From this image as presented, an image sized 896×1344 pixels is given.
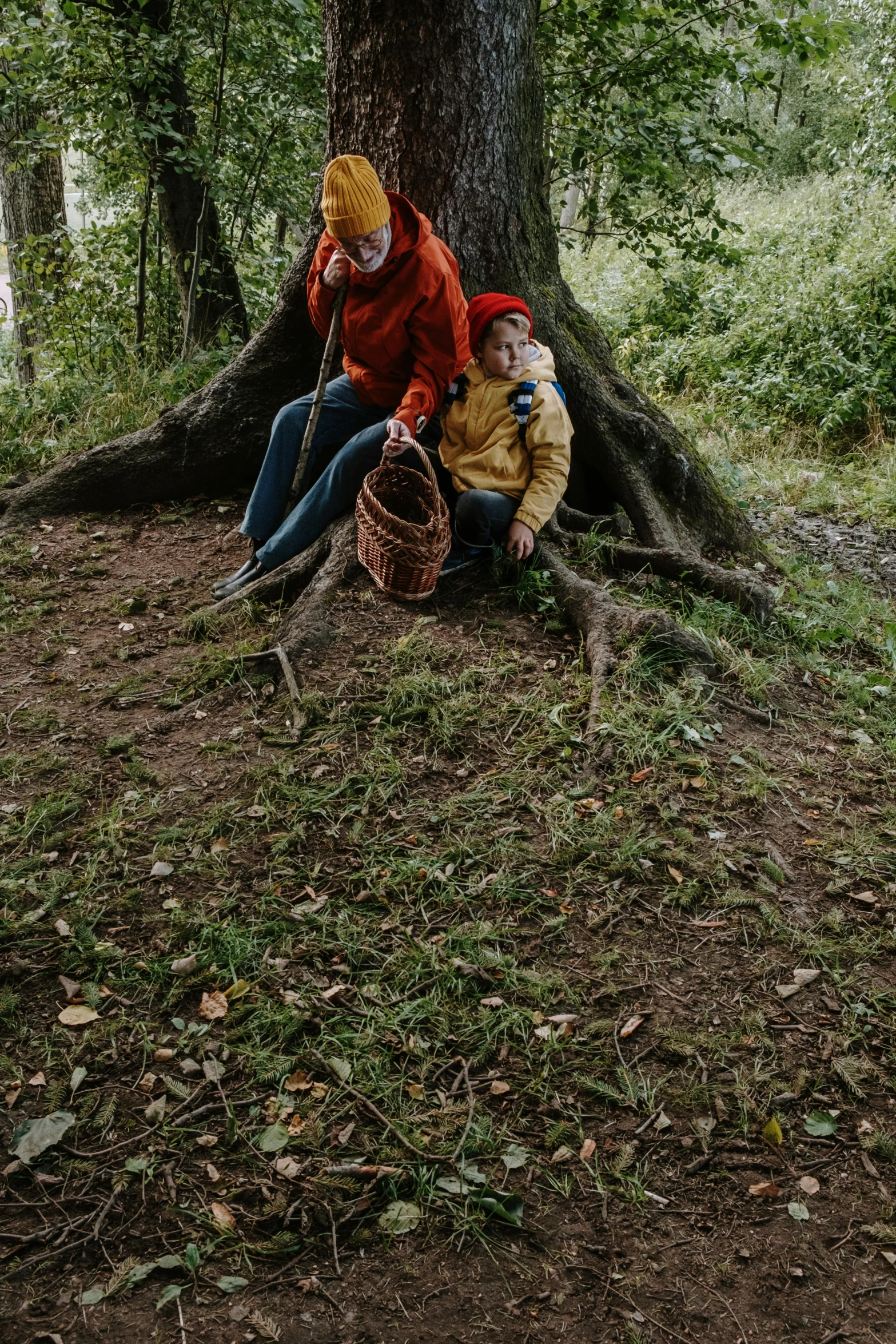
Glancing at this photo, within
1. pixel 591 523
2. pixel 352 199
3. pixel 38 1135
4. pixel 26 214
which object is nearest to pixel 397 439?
pixel 352 199

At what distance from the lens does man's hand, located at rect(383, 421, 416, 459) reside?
401 cm

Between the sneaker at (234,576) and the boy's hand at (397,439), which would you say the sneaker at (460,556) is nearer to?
the boy's hand at (397,439)

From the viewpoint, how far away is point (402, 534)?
388cm

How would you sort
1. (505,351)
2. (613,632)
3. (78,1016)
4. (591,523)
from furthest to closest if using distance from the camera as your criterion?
(591,523) → (505,351) → (613,632) → (78,1016)

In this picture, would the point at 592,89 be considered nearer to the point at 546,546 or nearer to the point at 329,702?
the point at 546,546

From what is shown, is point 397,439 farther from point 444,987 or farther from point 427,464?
point 444,987

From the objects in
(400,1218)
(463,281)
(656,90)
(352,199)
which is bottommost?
(400,1218)

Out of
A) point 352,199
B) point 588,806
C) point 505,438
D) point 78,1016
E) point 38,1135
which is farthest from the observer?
point 505,438

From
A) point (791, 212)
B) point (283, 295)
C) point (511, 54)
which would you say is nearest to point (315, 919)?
point (283, 295)

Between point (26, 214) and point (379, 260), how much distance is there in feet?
21.1

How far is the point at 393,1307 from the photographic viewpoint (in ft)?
6.64

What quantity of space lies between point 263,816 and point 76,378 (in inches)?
211

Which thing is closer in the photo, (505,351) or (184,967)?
(184,967)

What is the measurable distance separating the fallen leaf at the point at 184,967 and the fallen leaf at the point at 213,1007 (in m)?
0.09
